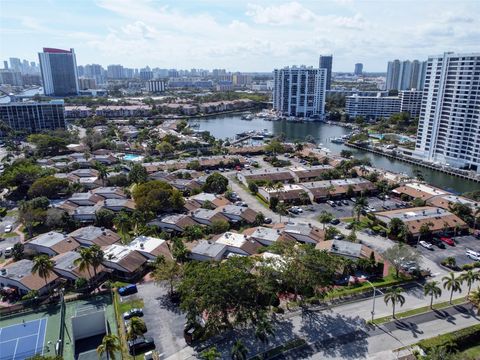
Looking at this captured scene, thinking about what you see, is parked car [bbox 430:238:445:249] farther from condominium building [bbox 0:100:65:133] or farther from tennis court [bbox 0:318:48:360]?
condominium building [bbox 0:100:65:133]

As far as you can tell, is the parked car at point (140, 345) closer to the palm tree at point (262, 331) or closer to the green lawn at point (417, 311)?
the palm tree at point (262, 331)

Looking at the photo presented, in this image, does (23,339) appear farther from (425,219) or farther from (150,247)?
(425,219)

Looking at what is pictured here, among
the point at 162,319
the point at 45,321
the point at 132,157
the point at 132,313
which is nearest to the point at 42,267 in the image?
the point at 45,321

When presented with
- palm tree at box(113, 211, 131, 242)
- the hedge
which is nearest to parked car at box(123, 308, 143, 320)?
palm tree at box(113, 211, 131, 242)

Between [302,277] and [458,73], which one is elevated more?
[458,73]

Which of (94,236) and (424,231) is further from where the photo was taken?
(424,231)

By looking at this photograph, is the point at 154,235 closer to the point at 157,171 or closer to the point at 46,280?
the point at 46,280

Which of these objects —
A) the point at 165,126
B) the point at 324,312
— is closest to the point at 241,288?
the point at 324,312
